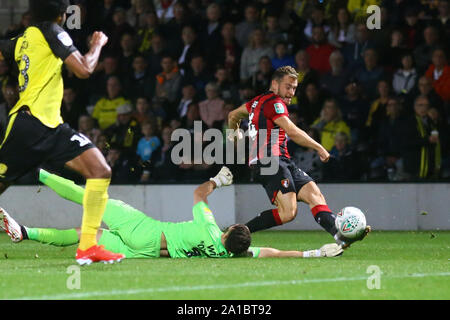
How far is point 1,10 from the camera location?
18703mm

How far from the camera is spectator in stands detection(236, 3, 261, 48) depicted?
16.5 m

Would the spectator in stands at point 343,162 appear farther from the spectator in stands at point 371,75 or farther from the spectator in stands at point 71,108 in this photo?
the spectator in stands at point 71,108

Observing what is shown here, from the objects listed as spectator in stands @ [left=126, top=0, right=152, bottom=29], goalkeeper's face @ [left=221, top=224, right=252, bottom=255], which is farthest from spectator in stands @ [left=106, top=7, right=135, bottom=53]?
goalkeeper's face @ [left=221, top=224, right=252, bottom=255]

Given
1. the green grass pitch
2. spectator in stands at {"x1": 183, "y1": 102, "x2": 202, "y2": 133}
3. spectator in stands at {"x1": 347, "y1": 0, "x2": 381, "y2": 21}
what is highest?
spectator in stands at {"x1": 347, "y1": 0, "x2": 381, "y2": 21}

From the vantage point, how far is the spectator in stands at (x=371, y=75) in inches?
593

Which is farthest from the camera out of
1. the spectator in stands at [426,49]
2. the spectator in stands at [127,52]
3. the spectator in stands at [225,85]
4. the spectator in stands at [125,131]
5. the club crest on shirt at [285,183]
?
the spectator in stands at [127,52]

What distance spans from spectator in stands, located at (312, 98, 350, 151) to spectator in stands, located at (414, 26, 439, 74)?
144cm

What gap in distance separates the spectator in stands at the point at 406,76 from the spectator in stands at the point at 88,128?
475 cm

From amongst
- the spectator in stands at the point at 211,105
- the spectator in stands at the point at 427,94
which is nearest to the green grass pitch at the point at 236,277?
the spectator in stands at the point at 427,94

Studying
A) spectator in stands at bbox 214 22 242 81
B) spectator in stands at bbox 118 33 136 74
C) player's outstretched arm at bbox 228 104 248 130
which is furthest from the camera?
spectator in stands at bbox 118 33 136 74

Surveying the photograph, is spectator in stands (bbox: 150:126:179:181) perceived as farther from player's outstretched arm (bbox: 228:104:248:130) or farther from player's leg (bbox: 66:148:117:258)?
player's leg (bbox: 66:148:117:258)

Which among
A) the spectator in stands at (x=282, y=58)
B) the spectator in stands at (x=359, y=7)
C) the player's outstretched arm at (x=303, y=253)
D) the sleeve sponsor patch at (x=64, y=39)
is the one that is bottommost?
the player's outstretched arm at (x=303, y=253)

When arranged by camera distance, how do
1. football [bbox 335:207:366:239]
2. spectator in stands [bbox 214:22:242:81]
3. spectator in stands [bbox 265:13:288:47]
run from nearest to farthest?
football [bbox 335:207:366:239], spectator in stands [bbox 265:13:288:47], spectator in stands [bbox 214:22:242:81]

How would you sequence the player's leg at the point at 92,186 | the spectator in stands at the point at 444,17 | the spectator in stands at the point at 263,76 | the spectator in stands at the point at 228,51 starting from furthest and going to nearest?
the spectator in stands at the point at 228,51 < the spectator in stands at the point at 263,76 < the spectator in stands at the point at 444,17 < the player's leg at the point at 92,186
